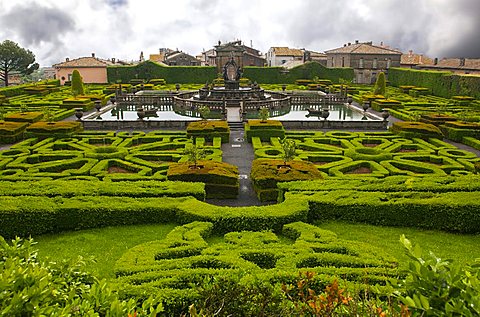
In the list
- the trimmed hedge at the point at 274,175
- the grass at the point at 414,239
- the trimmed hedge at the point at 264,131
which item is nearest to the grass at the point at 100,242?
the trimmed hedge at the point at 274,175

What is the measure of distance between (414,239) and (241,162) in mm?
9614

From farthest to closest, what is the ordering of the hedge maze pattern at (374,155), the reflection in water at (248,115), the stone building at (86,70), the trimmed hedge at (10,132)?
the stone building at (86,70), the reflection in water at (248,115), the trimmed hedge at (10,132), the hedge maze pattern at (374,155)

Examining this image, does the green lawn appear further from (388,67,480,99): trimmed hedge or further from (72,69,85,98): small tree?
(388,67,480,99): trimmed hedge

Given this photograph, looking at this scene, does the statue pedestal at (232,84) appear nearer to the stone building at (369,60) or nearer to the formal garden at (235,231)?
the formal garden at (235,231)

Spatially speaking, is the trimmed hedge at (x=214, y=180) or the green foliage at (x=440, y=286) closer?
the green foliage at (x=440, y=286)

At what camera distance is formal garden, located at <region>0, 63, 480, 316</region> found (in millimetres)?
3793

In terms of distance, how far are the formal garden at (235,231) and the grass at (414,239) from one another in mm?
57

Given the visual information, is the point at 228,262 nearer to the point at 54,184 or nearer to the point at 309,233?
the point at 309,233

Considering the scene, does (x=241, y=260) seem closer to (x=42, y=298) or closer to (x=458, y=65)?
(x=42, y=298)

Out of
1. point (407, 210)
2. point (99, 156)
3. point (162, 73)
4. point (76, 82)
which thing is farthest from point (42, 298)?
point (162, 73)

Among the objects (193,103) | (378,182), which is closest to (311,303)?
(378,182)

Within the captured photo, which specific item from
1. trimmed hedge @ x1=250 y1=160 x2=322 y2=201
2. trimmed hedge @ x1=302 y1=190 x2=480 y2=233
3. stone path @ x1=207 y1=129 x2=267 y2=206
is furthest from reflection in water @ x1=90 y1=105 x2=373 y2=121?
trimmed hedge @ x1=302 y1=190 x2=480 y2=233

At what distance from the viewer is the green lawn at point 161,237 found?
938cm

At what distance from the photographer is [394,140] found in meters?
22.3
